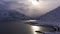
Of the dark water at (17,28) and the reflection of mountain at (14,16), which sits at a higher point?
the reflection of mountain at (14,16)

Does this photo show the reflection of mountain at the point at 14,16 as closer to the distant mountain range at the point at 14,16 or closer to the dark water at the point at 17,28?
the distant mountain range at the point at 14,16

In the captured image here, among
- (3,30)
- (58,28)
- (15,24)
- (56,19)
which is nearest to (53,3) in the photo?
(56,19)

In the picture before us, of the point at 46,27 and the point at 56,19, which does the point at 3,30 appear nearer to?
the point at 46,27

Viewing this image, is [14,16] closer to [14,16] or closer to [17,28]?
[14,16]

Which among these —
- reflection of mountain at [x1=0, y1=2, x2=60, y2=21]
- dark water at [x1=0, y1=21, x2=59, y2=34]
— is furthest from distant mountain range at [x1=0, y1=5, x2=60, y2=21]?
dark water at [x1=0, y1=21, x2=59, y2=34]

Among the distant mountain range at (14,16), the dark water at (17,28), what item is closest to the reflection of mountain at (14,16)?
the distant mountain range at (14,16)

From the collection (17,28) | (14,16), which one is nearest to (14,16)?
(14,16)

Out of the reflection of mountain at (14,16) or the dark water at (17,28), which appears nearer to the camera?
the dark water at (17,28)

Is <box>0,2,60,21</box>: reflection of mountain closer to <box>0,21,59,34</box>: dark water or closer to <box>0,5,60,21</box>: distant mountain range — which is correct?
<box>0,5,60,21</box>: distant mountain range
